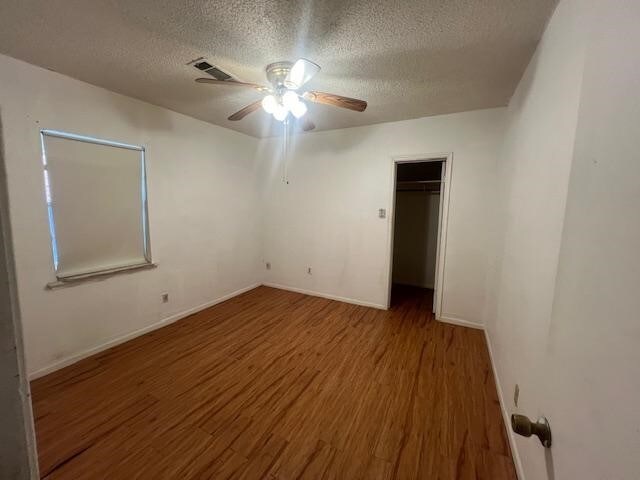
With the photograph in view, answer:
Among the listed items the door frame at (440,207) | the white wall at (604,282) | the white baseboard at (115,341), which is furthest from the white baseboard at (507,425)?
the white baseboard at (115,341)

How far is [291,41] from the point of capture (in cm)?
168

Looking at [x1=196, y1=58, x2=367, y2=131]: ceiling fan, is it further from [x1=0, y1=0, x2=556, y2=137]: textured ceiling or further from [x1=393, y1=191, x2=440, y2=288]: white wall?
[x1=393, y1=191, x2=440, y2=288]: white wall

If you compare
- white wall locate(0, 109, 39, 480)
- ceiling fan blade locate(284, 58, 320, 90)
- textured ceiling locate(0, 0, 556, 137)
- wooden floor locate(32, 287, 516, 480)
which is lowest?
wooden floor locate(32, 287, 516, 480)

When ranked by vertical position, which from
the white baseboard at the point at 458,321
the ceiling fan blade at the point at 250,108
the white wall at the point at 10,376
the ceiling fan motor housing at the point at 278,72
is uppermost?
the ceiling fan motor housing at the point at 278,72

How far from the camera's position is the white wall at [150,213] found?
2.00 metres

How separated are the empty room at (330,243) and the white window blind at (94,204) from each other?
18mm

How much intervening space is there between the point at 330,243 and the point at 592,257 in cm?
331

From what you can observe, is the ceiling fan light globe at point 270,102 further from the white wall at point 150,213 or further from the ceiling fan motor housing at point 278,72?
the white wall at point 150,213

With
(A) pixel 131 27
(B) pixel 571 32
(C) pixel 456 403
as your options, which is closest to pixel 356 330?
(C) pixel 456 403

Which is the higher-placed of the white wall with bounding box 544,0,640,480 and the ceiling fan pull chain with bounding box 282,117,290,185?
the ceiling fan pull chain with bounding box 282,117,290,185

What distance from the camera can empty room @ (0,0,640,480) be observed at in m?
0.56

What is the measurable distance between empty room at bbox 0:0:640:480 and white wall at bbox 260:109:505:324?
0.10ft

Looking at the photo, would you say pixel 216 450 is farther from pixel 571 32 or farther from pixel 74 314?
pixel 571 32

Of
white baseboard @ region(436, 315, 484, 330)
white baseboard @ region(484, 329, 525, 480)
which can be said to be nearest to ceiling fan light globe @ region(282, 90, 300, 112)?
white baseboard @ region(484, 329, 525, 480)
